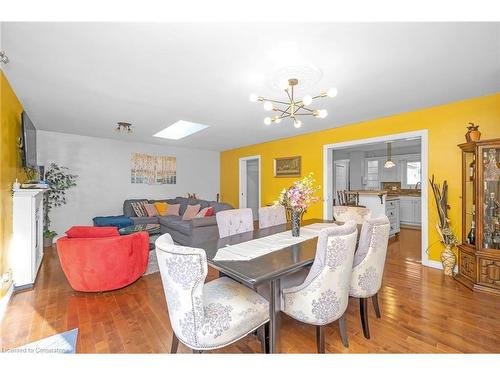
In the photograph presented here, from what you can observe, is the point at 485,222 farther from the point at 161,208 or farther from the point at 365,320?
the point at 161,208

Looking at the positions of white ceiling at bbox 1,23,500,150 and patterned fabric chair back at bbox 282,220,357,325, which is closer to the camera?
patterned fabric chair back at bbox 282,220,357,325

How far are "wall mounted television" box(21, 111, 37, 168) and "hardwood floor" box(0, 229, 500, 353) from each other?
158 centimetres

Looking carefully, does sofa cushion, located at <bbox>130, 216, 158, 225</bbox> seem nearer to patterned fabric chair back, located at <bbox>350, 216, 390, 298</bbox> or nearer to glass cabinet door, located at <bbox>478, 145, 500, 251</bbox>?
patterned fabric chair back, located at <bbox>350, 216, 390, 298</bbox>

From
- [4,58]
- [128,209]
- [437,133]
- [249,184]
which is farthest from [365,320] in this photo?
[249,184]

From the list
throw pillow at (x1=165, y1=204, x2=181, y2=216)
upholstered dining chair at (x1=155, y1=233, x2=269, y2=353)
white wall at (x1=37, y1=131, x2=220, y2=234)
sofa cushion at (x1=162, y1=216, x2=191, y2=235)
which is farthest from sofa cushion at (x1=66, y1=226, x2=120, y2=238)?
white wall at (x1=37, y1=131, x2=220, y2=234)

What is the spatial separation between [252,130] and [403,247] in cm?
375

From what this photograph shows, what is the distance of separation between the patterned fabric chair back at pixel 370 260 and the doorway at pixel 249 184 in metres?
4.27

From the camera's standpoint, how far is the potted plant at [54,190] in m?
4.41

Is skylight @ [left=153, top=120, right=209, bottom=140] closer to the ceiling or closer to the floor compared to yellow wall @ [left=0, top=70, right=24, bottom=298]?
closer to the ceiling

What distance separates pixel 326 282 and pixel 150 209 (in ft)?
16.4

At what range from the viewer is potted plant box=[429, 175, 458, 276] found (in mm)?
2921

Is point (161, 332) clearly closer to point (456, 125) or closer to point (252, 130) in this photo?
point (252, 130)
